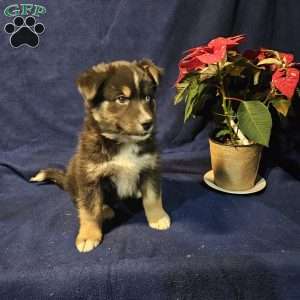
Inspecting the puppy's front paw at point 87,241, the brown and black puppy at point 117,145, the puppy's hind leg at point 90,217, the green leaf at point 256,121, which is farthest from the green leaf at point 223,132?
the puppy's front paw at point 87,241

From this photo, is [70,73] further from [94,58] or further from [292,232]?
[292,232]

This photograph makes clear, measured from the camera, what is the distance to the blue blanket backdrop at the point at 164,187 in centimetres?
191

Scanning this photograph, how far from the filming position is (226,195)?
275cm

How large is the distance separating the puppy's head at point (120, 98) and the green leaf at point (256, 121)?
0.69 metres

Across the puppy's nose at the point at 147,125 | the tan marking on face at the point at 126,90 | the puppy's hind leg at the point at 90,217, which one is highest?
the tan marking on face at the point at 126,90

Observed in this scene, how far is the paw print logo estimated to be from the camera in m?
3.20

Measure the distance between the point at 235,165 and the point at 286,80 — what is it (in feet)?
2.11

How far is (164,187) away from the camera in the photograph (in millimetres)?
2916

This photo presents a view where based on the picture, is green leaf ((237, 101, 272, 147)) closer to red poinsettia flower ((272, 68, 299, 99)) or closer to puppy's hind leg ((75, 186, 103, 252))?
red poinsettia flower ((272, 68, 299, 99))

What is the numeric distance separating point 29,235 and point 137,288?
80 centimetres

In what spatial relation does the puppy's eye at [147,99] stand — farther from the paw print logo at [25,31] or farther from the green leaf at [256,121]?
the paw print logo at [25,31]

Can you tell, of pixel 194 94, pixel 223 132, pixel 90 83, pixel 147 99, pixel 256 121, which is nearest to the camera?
pixel 90 83

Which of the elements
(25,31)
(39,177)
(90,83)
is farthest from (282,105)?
(25,31)

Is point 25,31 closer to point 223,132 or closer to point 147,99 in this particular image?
point 147,99
